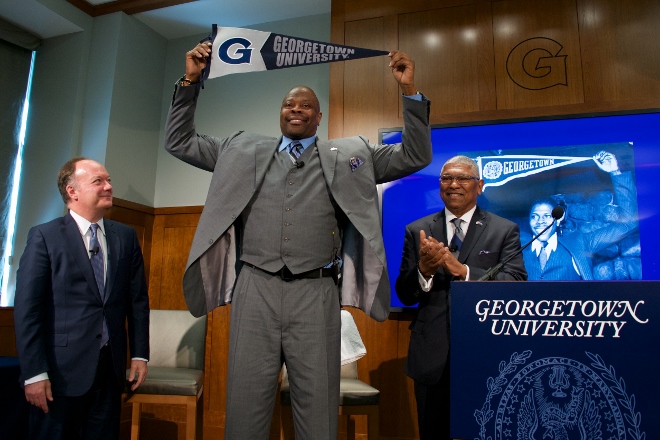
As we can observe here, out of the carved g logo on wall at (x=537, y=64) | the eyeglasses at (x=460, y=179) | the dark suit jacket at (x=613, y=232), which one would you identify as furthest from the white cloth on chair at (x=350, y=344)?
the carved g logo on wall at (x=537, y=64)

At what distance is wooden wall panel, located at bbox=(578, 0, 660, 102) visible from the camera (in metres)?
3.21

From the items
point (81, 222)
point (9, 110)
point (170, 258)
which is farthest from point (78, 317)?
point (9, 110)

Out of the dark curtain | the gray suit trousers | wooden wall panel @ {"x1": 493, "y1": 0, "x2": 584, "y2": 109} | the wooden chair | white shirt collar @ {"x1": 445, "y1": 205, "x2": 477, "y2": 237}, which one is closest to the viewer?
the gray suit trousers

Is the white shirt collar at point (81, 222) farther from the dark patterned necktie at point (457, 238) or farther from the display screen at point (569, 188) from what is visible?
the display screen at point (569, 188)

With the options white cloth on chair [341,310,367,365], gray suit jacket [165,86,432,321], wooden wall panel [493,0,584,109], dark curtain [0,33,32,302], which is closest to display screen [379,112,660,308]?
wooden wall panel [493,0,584,109]

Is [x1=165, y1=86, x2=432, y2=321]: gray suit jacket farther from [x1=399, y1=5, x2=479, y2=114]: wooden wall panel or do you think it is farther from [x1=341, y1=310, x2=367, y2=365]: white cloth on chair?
[x1=399, y1=5, x2=479, y2=114]: wooden wall panel

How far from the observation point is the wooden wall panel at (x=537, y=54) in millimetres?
3338

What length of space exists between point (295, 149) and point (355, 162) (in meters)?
0.22

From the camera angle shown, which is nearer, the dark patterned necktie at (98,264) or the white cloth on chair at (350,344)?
the dark patterned necktie at (98,264)

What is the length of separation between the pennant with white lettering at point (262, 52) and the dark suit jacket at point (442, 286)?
80cm

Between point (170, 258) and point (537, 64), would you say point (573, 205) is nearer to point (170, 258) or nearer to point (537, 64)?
point (537, 64)

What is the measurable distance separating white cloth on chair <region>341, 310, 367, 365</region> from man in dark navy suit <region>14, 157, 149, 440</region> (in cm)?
109

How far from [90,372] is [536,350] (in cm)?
168

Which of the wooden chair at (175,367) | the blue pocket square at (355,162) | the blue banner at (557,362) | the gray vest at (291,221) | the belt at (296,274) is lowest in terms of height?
the wooden chair at (175,367)
